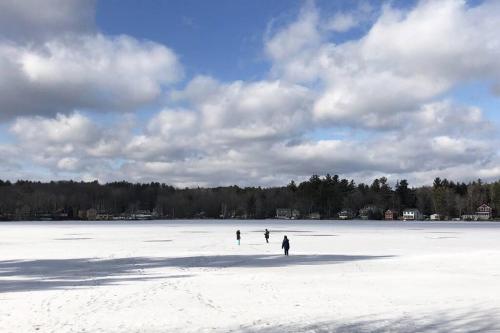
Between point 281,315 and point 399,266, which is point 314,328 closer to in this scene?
point 281,315

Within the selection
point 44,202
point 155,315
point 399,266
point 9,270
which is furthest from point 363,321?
point 44,202

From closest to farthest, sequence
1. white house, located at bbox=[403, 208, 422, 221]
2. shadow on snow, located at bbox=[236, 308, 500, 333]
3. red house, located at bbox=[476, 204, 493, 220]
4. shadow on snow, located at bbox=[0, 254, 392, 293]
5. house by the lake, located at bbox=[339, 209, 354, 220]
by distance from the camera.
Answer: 1. shadow on snow, located at bbox=[236, 308, 500, 333]
2. shadow on snow, located at bbox=[0, 254, 392, 293]
3. red house, located at bbox=[476, 204, 493, 220]
4. white house, located at bbox=[403, 208, 422, 221]
5. house by the lake, located at bbox=[339, 209, 354, 220]

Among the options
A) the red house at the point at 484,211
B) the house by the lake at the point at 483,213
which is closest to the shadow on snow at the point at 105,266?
the house by the lake at the point at 483,213

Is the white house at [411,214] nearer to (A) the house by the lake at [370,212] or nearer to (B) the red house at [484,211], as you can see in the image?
(A) the house by the lake at [370,212]

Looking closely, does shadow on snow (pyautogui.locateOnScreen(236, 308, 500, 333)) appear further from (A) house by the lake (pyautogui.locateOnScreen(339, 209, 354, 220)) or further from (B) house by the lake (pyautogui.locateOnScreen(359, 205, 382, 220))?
(A) house by the lake (pyautogui.locateOnScreen(339, 209, 354, 220))

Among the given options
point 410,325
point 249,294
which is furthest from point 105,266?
point 410,325

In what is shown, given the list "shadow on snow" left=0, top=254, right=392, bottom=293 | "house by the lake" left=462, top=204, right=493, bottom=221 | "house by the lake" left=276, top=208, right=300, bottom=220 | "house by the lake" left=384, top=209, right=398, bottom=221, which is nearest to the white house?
"house by the lake" left=384, top=209, right=398, bottom=221

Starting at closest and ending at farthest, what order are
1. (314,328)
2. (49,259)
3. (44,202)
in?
(314,328), (49,259), (44,202)

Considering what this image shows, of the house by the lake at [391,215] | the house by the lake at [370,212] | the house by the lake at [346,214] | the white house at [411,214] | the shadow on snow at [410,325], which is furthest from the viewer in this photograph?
the house by the lake at [346,214]

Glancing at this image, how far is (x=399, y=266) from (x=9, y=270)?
17.5m

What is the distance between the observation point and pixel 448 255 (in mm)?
30766

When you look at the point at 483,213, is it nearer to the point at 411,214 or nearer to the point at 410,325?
the point at 411,214

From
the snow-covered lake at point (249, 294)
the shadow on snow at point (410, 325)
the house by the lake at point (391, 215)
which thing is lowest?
the shadow on snow at point (410, 325)

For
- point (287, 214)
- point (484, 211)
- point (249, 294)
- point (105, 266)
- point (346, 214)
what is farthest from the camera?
point (287, 214)
